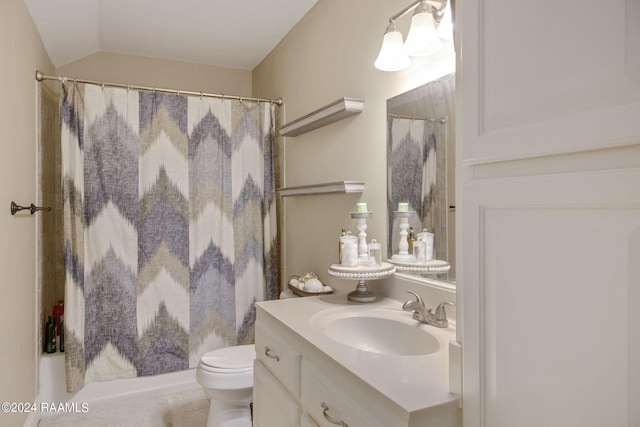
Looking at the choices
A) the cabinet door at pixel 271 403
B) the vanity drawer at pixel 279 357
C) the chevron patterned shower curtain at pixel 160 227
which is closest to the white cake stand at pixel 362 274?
the vanity drawer at pixel 279 357

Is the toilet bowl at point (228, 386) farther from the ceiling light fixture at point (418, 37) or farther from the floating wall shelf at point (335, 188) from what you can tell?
the ceiling light fixture at point (418, 37)

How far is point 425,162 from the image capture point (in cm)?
159

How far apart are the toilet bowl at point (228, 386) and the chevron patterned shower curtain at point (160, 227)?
0.71 meters

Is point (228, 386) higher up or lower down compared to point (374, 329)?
lower down

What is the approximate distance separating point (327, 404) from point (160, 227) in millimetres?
1919

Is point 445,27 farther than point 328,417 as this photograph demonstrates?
Yes

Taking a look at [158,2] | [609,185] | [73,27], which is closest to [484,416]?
[609,185]

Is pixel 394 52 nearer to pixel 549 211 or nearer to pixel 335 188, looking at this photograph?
pixel 335 188

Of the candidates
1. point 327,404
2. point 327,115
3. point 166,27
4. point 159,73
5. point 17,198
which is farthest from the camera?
point 159,73

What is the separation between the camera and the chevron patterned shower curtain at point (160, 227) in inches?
97.2

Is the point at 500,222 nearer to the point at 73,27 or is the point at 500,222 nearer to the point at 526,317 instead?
the point at 526,317

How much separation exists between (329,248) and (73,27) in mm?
2097

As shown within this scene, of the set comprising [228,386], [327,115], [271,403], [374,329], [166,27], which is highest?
[166,27]

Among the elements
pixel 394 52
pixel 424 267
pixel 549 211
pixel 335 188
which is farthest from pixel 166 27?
pixel 549 211
